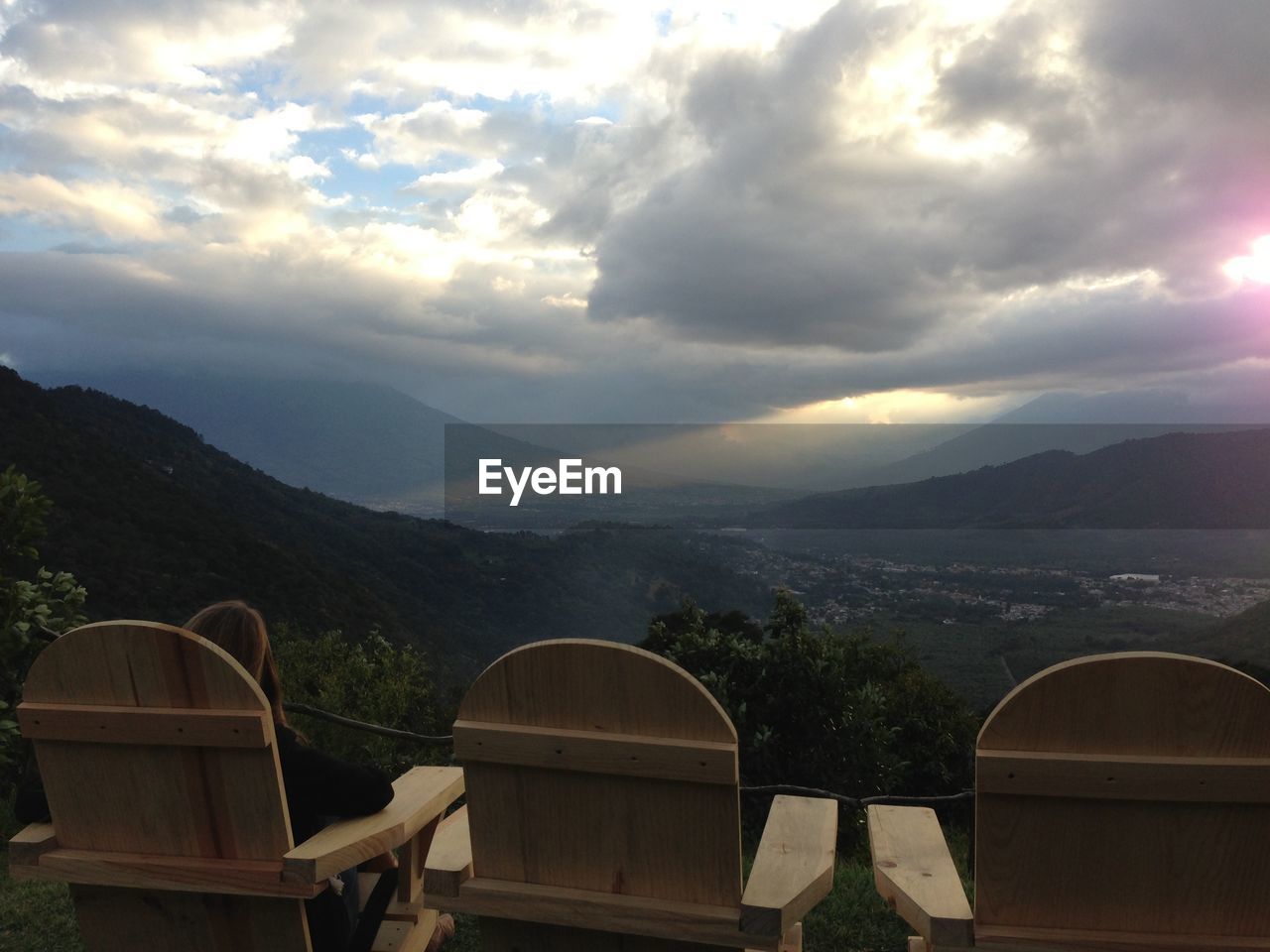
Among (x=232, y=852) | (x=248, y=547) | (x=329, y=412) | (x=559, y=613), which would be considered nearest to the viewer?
(x=232, y=852)

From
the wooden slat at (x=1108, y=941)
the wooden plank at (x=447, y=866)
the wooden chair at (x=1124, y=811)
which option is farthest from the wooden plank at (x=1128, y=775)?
the wooden plank at (x=447, y=866)

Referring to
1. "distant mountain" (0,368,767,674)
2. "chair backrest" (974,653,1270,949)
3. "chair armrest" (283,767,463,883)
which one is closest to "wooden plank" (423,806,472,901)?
"chair armrest" (283,767,463,883)

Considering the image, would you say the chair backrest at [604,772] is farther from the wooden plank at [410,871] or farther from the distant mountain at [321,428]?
the distant mountain at [321,428]

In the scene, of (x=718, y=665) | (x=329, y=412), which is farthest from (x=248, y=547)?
(x=329, y=412)

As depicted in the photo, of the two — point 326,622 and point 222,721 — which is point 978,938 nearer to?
point 222,721

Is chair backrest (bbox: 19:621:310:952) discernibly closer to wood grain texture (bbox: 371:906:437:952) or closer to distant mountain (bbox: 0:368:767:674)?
wood grain texture (bbox: 371:906:437:952)

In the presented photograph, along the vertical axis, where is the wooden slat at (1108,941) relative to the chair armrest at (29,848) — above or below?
below

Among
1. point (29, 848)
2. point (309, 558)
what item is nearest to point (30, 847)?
point (29, 848)
